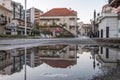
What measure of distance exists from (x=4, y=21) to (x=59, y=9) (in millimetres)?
46599

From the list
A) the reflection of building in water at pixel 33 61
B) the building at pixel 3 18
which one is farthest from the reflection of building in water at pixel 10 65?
the building at pixel 3 18

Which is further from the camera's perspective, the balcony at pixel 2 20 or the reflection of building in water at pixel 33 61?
the balcony at pixel 2 20

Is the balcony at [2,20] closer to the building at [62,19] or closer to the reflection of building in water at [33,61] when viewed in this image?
the building at [62,19]

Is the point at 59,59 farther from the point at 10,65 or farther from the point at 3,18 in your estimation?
the point at 3,18

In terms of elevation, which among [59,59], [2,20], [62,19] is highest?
[62,19]

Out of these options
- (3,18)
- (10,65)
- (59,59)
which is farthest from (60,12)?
(10,65)

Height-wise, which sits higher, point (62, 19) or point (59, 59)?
point (62, 19)

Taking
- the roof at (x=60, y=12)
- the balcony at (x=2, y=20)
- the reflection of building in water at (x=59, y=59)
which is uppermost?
the roof at (x=60, y=12)

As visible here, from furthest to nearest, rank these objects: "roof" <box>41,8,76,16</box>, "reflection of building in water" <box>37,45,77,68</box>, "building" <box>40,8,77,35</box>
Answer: "roof" <box>41,8,76,16</box>, "building" <box>40,8,77,35</box>, "reflection of building in water" <box>37,45,77,68</box>

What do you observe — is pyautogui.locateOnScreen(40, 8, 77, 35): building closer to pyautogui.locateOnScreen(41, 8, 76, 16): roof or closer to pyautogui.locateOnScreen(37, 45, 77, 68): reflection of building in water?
pyautogui.locateOnScreen(41, 8, 76, 16): roof

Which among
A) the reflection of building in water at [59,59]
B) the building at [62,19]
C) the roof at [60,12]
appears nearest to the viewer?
the reflection of building in water at [59,59]

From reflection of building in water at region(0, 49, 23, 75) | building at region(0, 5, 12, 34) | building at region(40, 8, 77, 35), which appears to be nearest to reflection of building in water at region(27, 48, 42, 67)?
reflection of building in water at region(0, 49, 23, 75)

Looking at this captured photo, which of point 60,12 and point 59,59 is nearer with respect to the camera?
point 59,59

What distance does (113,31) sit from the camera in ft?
213
